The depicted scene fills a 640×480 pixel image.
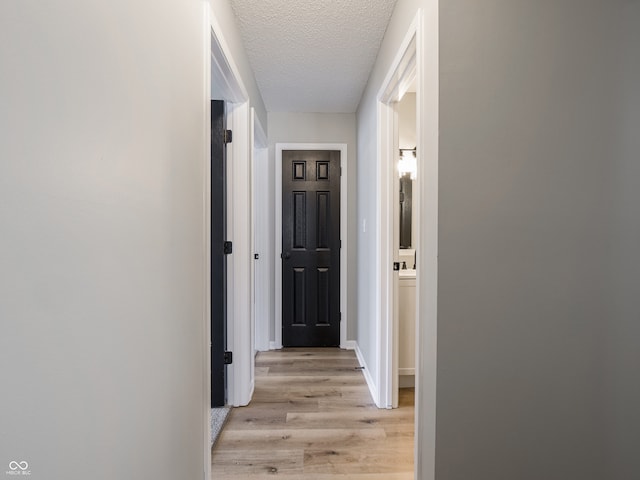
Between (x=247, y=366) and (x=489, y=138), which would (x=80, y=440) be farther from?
(x=247, y=366)

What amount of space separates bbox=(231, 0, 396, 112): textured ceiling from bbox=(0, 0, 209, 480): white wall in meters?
1.07

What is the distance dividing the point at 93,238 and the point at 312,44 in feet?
7.23

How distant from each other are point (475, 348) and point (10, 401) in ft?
4.35

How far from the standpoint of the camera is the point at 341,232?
151 inches

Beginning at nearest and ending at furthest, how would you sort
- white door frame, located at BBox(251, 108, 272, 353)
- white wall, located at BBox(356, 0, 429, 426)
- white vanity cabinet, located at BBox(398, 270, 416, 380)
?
1. white wall, located at BBox(356, 0, 429, 426)
2. white vanity cabinet, located at BBox(398, 270, 416, 380)
3. white door frame, located at BBox(251, 108, 272, 353)

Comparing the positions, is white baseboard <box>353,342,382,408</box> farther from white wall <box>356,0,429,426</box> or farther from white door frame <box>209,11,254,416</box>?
white door frame <box>209,11,254,416</box>

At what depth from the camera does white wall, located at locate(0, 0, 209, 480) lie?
0.57 meters

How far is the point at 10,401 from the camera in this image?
0.56 meters

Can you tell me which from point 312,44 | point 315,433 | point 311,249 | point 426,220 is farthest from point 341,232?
point 426,220

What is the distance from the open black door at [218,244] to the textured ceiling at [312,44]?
0.56 m

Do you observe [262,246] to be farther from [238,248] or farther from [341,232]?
[238,248]

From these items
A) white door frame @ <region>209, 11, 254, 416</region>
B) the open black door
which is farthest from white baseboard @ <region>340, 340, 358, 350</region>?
Result: the open black door

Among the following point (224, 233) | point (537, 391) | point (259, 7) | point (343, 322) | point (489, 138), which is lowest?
point (343, 322)


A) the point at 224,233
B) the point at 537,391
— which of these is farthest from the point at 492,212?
the point at 224,233
